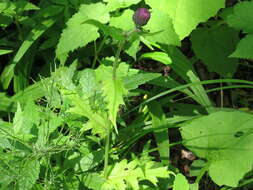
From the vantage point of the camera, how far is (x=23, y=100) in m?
1.67

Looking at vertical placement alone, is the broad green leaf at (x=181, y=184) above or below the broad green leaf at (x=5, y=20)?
below

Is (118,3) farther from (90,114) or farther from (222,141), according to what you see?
(222,141)

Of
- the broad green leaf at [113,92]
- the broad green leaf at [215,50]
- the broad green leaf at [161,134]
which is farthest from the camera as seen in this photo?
the broad green leaf at [215,50]

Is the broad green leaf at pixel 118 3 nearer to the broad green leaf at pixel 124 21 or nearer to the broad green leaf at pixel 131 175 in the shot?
the broad green leaf at pixel 124 21

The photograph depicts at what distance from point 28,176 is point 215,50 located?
1.00m

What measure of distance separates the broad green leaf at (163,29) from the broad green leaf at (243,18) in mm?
281

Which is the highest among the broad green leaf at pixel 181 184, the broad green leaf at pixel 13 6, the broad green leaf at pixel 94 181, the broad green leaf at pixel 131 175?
the broad green leaf at pixel 13 6

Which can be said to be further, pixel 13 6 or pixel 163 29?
pixel 13 6

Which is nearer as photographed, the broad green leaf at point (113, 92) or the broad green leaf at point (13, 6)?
the broad green leaf at point (113, 92)

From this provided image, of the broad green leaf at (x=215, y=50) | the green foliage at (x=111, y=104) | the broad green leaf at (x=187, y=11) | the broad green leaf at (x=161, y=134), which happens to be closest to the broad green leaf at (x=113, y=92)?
the green foliage at (x=111, y=104)

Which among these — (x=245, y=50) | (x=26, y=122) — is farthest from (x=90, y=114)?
(x=245, y=50)

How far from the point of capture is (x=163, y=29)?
1435mm

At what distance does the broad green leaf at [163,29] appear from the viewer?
1.43 m

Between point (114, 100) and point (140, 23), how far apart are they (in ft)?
0.71
